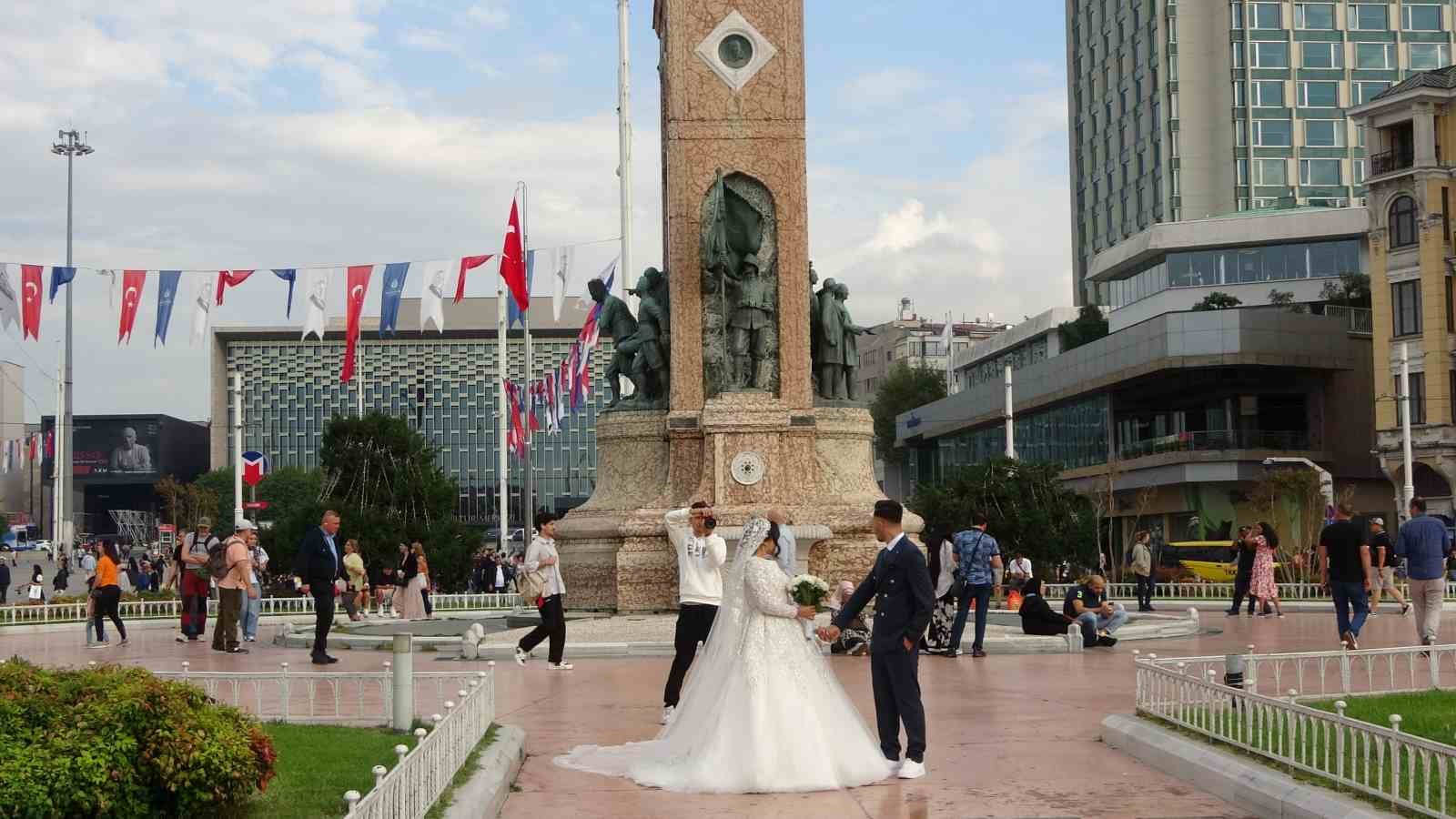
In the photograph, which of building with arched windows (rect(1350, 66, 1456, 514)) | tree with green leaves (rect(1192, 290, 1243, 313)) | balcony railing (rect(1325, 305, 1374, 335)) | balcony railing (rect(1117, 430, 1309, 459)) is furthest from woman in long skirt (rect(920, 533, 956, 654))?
tree with green leaves (rect(1192, 290, 1243, 313))

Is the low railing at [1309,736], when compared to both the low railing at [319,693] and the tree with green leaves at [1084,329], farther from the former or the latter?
the tree with green leaves at [1084,329]

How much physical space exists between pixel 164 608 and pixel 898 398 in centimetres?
7773

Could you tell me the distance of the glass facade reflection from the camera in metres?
70.7

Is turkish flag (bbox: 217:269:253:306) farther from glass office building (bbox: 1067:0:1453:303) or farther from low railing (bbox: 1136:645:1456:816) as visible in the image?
glass office building (bbox: 1067:0:1453:303)

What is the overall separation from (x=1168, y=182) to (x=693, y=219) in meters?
62.7

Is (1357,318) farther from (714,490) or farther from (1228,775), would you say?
(1228,775)

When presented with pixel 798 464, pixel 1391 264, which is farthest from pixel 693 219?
pixel 1391 264

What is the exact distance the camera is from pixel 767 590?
10.6 metres

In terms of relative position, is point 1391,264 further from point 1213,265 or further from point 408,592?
point 408,592

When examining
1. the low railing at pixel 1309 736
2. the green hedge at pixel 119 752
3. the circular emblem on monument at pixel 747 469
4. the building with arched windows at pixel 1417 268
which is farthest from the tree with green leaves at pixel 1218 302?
the green hedge at pixel 119 752

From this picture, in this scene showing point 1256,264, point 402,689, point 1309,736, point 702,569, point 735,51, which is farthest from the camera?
point 1256,264

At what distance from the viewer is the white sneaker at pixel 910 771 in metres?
10.2

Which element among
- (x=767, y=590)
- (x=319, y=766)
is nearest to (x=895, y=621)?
(x=767, y=590)

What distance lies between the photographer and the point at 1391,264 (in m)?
57.1
